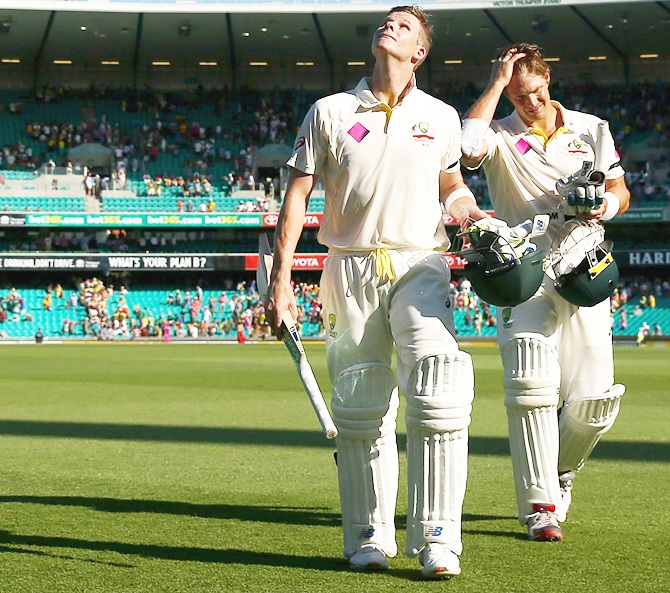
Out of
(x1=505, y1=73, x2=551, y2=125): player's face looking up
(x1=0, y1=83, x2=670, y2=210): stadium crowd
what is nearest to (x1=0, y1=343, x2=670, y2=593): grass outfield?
(x1=505, y1=73, x2=551, y2=125): player's face looking up

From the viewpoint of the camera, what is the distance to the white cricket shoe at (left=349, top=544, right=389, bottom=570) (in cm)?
468

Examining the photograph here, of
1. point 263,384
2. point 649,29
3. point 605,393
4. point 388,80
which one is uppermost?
point 649,29

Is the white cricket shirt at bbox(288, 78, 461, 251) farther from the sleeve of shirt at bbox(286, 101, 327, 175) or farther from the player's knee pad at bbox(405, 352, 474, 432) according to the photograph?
the player's knee pad at bbox(405, 352, 474, 432)

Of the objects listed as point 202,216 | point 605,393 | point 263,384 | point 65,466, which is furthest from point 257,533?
point 202,216

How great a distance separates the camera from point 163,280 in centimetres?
5009

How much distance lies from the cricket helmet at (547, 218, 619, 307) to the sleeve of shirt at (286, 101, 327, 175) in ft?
4.98

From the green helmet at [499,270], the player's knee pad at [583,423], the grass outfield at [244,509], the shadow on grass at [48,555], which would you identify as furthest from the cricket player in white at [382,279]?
the player's knee pad at [583,423]

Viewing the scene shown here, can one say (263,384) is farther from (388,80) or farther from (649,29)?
(649,29)

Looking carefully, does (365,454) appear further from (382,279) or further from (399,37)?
(399,37)

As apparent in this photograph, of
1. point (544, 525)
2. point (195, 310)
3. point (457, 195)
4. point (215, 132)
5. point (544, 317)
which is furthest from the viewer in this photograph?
point (215, 132)

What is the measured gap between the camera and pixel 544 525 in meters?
5.45

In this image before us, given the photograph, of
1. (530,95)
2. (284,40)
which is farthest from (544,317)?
(284,40)

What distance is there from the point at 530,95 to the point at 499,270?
4.92ft

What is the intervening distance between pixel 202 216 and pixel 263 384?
101ft
